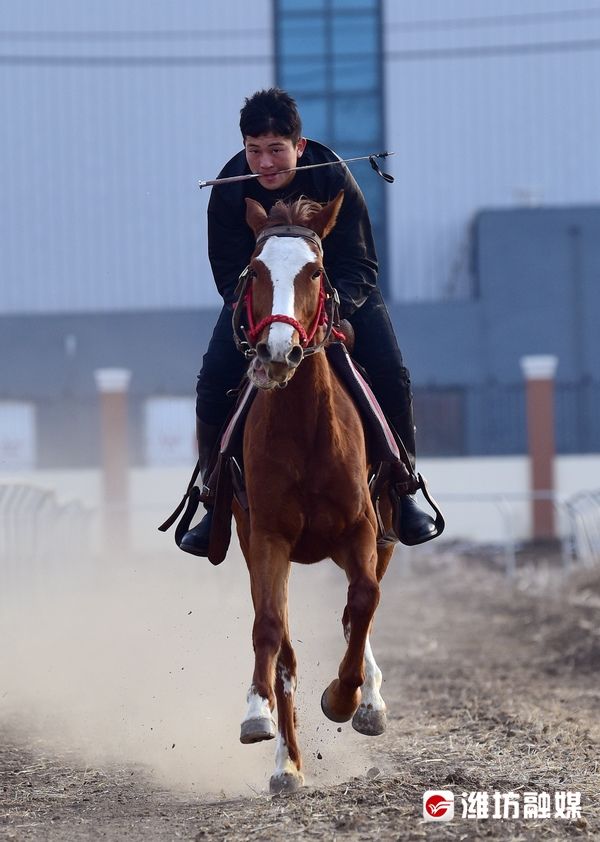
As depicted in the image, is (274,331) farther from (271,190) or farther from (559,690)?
(559,690)

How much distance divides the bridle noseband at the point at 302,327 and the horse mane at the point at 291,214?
56 mm

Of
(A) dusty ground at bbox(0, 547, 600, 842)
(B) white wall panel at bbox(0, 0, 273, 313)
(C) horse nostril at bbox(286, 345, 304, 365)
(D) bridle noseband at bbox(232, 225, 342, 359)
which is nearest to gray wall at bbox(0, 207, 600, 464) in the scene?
(B) white wall panel at bbox(0, 0, 273, 313)

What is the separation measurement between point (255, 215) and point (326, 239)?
2.22 ft

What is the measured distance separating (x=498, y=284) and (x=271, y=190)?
25584 mm

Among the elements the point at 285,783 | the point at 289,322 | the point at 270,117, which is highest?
the point at 270,117

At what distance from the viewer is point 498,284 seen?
1239 inches

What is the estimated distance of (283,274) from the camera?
18.0 ft

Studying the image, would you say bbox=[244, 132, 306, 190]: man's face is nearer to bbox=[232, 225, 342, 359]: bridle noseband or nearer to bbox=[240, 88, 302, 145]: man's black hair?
bbox=[240, 88, 302, 145]: man's black hair

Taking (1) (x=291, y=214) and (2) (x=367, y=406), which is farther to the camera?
(2) (x=367, y=406)

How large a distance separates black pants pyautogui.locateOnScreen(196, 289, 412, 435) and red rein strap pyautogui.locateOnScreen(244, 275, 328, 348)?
107 centimetres

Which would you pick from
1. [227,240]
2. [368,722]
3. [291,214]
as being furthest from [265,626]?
[227,240]

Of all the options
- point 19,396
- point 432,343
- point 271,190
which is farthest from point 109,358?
point 271,190

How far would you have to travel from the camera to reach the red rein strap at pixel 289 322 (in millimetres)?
5314

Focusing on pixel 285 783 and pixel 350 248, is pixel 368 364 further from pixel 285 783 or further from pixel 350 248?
pixel 285 783
